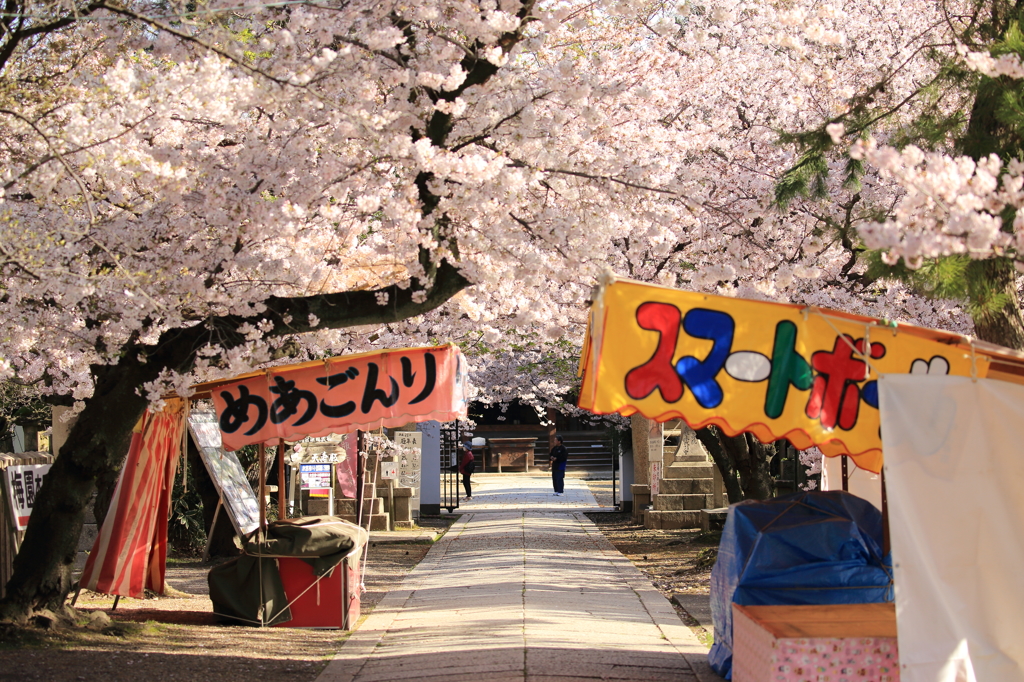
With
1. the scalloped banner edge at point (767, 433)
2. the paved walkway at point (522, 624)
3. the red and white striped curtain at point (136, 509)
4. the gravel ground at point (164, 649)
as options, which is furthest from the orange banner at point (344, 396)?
the scalloped banner edge at point (767, 433)

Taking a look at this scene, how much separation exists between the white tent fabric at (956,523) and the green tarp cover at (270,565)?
601 centimetres

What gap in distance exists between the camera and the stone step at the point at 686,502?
61.4 feet

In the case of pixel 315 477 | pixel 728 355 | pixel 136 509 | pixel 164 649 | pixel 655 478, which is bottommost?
pixel 164 649

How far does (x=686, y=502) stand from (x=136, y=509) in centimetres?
1186

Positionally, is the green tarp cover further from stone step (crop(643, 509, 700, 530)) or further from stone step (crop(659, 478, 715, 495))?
stone step (crop(659, 478, 715, 495))

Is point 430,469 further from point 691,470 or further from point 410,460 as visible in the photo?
point 691,470

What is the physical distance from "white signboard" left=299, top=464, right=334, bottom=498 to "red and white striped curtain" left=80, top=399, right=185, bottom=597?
6.25 meters

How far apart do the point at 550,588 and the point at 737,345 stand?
7.14 meters

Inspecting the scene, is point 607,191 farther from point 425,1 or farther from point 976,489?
point 976,489

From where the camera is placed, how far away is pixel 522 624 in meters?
9.27

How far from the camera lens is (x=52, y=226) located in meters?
7.84

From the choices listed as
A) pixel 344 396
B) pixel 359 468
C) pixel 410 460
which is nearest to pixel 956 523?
pixel 344 396

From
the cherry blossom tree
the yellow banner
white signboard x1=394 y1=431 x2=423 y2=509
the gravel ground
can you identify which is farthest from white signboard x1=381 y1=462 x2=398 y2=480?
the yellow banner

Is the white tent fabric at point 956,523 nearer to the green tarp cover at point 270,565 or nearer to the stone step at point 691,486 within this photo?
the green tarp cover at point 270,565
